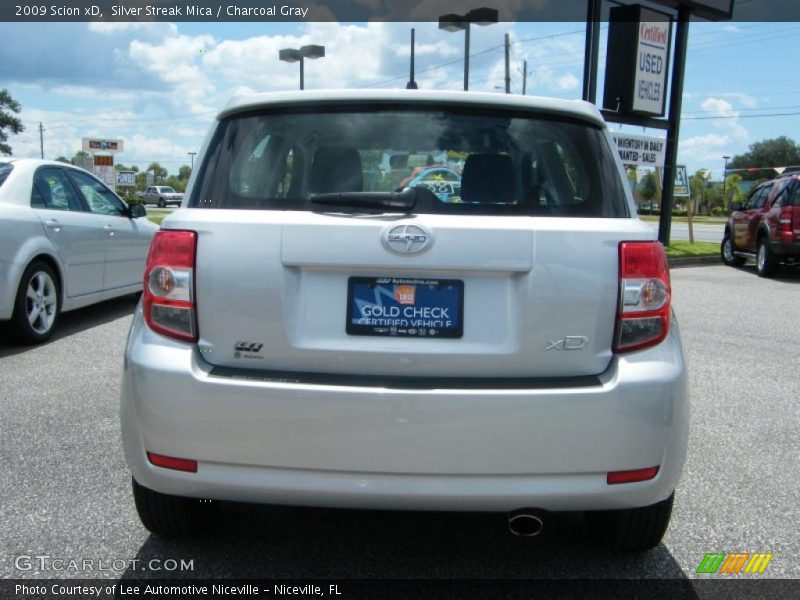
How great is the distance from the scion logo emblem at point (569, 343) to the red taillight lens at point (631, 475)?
1.34 ft

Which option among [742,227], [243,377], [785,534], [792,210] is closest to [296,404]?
[243,377]

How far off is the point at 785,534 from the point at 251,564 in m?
2.14

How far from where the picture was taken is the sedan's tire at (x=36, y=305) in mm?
6129

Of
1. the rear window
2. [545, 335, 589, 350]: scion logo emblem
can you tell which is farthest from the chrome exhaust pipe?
the rear window

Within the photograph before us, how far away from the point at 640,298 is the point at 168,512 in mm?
1820

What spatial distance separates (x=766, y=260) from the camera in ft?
44.0

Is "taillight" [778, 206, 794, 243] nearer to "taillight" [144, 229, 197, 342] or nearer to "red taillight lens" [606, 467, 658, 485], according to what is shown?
"red taillight lens" [606, 467, 658, 485]

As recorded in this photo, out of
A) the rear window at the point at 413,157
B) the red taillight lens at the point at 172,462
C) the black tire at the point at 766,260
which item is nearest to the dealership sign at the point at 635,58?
the black tire at the point at 766,260

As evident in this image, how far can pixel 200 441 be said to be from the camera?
2328 mm

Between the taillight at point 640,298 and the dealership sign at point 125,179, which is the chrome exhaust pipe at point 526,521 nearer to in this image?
the taillight at point 640,298

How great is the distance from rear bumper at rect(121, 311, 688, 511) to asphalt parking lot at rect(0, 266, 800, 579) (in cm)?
53

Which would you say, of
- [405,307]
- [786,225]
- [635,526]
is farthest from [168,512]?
[786,225]

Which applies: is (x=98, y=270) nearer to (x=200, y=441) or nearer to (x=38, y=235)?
(x=38, y=235)

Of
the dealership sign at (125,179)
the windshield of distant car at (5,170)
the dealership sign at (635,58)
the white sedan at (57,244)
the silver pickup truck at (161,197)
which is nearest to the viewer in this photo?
the white sedan at (57,244)
